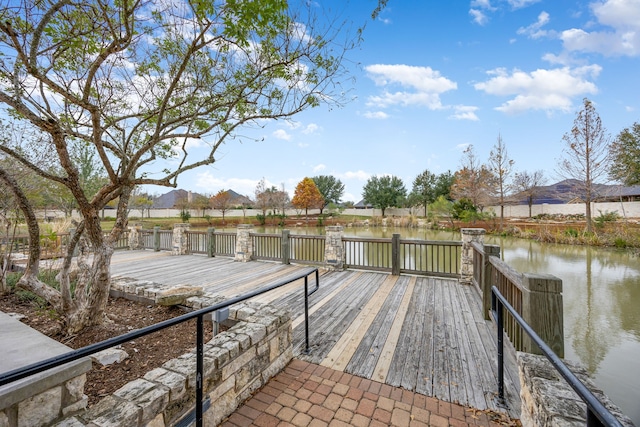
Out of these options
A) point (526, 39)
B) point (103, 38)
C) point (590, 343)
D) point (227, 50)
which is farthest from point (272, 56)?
point (526, 39)

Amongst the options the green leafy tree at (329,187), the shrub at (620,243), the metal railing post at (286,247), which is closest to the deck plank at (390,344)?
the metal railing post at (286,247)

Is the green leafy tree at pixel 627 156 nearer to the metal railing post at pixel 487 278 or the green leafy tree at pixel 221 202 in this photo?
the metal railing post at pixel 487 278

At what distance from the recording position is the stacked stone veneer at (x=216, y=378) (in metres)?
1.29

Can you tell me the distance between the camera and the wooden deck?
2277 mm

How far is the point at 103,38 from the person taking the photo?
2486 millimetres

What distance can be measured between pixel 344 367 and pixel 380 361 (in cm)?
39

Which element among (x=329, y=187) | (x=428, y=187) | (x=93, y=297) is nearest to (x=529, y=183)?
(x=428, y=187)

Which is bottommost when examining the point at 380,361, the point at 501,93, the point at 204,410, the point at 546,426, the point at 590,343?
the point at 590,343

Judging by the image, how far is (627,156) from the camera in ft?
40.1

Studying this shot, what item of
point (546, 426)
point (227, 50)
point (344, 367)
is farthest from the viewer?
point (227, 50)

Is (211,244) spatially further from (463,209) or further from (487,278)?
(463,209)

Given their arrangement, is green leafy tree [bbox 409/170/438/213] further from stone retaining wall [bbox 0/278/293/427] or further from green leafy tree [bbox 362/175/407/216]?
stone retaining wall [bbox 0/278/293/427]

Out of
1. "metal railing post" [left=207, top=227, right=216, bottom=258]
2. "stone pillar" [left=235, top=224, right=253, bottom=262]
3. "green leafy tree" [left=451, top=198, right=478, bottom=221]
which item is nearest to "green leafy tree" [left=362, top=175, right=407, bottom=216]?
"green leafy tree" [left=451, top=198, right=478, bottom=221]

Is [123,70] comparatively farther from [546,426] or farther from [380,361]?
[546,426]
